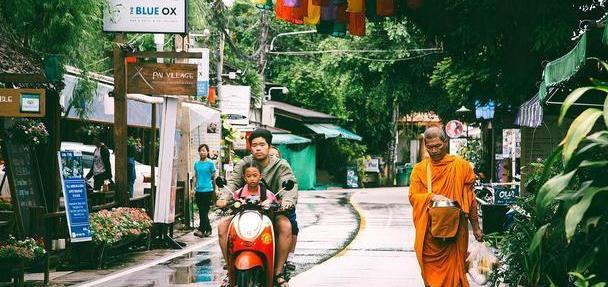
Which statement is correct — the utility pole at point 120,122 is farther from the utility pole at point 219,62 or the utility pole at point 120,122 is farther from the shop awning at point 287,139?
the shop awning at point 287,139

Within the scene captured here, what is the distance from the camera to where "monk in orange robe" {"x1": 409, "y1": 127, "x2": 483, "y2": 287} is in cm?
909

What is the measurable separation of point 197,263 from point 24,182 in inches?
115

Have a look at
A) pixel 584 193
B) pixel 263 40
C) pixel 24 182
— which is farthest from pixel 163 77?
pixel 263 40

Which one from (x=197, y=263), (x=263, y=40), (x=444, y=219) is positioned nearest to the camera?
(x=444, y=219)

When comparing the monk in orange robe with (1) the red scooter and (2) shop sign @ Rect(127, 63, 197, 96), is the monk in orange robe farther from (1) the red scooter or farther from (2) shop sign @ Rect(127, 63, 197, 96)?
(2) shop sign @ Rect(127, 63, 197, 96)

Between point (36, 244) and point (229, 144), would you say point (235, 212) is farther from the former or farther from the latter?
point (229, 144)

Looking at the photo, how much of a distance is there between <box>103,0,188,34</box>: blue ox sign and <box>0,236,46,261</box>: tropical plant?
5.28 metres

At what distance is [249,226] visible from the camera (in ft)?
30.1

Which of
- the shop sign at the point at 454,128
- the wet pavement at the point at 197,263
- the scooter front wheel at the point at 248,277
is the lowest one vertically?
the wet pavement at the point at 197,263

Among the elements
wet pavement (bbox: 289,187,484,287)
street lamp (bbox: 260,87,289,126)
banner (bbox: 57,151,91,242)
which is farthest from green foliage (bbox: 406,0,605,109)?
street lamp (bbox: 260,87,289,126)

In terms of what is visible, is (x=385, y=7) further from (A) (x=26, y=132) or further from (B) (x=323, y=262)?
(A) (x=26, y=132)

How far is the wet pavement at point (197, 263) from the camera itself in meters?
12.9

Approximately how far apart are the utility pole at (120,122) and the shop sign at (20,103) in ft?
15.0

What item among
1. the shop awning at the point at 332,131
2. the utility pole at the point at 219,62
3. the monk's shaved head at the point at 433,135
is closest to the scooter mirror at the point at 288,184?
the monk's shaved head at the point at 433,135
